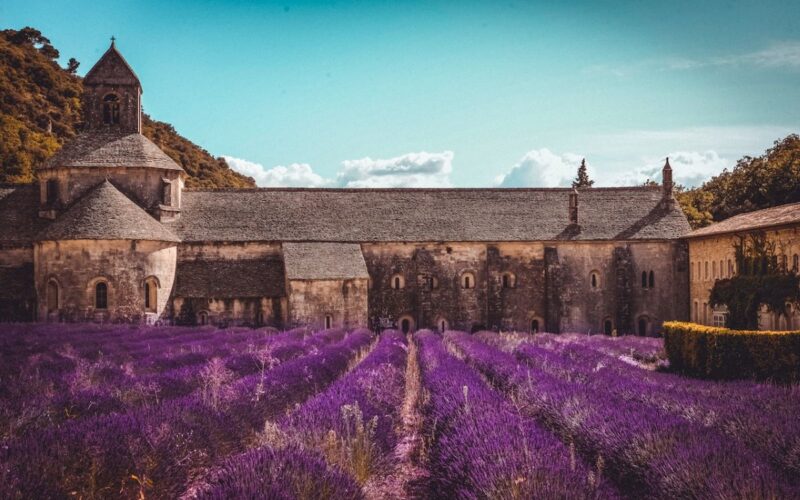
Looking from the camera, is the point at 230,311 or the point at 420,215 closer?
the point at 230,311

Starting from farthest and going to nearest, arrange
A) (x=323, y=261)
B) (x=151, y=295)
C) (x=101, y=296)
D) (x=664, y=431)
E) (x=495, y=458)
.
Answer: (x=323, y=261) < (x=151, y=295) < (x=101, y=296) < (x=664, y=431) < (x=495, y=458)

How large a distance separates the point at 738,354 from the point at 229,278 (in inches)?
1001

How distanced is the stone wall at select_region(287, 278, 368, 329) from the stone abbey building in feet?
0.24

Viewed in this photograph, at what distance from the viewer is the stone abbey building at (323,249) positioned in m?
34.9

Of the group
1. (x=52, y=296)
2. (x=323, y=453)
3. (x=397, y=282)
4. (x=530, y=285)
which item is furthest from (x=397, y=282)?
(x=323, y=453)

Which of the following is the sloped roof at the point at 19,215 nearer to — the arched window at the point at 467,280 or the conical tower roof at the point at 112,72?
the conical tower roof at the point at 112,72

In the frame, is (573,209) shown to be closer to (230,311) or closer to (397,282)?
(397,282)

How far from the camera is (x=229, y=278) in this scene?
36.7 metres

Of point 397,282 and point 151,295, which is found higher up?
point 397,282

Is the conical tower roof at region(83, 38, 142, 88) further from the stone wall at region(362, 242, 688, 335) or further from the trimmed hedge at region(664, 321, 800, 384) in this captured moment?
the trimmed hedge at region(664, 321, 800, 384)

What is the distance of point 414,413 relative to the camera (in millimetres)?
14781

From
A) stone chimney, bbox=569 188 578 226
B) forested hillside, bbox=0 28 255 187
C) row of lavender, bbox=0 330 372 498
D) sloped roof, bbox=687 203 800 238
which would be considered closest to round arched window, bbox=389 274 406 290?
stone chimney, bbox=569 188 578 226

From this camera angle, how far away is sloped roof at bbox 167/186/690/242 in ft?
129

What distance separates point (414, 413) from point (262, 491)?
896cm
